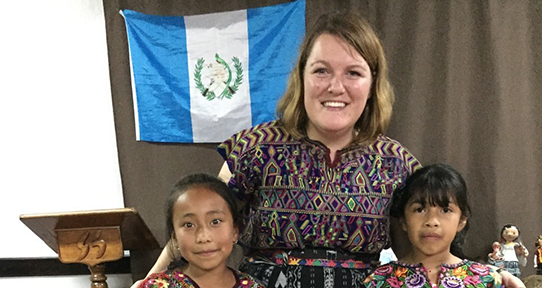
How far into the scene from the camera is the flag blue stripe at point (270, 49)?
2588mm

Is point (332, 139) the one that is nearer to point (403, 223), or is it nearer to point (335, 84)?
point (335, 84)

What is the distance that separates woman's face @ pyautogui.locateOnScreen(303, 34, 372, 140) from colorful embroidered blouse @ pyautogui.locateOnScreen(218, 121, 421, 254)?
0.10 m

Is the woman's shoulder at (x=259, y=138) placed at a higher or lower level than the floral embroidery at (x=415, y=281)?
higher

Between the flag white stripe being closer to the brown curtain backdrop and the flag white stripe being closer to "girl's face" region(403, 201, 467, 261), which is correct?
the brown curtain backdrop

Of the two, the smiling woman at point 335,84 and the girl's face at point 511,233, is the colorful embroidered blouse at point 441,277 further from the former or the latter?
the girl's face at point 511,233

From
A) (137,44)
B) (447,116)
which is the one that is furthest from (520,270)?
(137,44)

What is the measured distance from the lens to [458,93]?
2.51 metres

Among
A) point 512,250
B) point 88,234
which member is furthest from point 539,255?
point 88,234

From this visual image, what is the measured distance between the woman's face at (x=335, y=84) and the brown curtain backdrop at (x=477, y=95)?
1106 mm

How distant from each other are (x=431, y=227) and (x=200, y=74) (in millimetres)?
1574

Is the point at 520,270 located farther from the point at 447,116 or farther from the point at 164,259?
the point at 164,259

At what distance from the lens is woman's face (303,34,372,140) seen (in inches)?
58.0

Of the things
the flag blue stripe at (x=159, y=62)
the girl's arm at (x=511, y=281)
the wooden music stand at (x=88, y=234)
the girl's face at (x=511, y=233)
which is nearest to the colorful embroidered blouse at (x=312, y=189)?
the girl's arm at (x=511, y=281)

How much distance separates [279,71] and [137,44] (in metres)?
0.75
